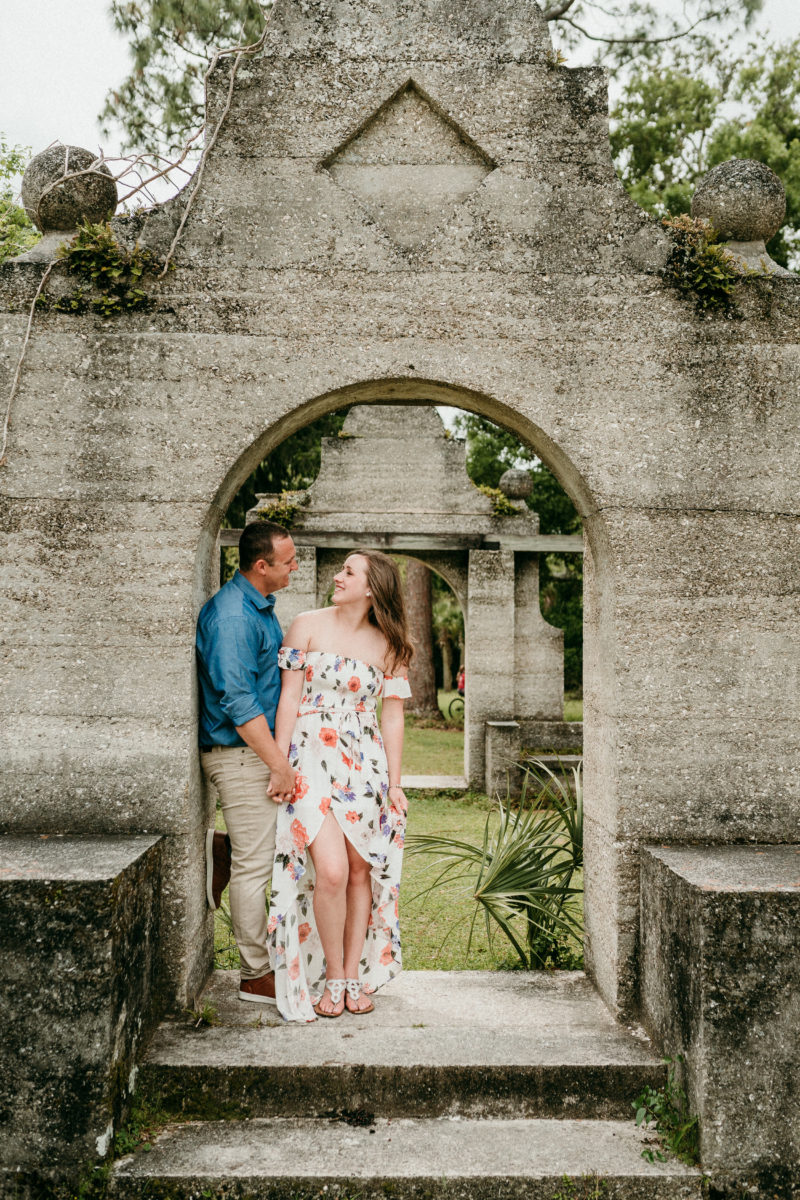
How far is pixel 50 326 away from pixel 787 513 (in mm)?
3205

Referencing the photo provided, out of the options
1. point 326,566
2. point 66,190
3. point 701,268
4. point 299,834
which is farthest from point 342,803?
point 326,566

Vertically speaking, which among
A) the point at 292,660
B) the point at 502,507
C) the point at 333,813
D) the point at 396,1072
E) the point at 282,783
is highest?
the point at 502,507

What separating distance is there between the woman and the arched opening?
2.05 feet

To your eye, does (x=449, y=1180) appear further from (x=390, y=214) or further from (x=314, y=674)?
(x=390, y=214)

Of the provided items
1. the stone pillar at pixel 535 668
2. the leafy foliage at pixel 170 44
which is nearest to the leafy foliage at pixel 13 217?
the leafy foliage at pixel 170 44

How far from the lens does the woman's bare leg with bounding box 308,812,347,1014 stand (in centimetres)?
349

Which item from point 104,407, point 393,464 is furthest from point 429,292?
point 393,464

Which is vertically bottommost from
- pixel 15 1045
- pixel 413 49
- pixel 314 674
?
pixel 15 1045

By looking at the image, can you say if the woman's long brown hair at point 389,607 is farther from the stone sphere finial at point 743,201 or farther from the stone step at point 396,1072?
the stone sphere finial at point 743,201

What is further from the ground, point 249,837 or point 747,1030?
point 249,837

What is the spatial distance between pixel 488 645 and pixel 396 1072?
30.7 ft

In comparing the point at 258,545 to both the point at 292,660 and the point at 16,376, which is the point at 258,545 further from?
the point at 16,376

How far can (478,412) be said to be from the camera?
3996 millimetres

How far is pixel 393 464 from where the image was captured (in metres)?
12.6
